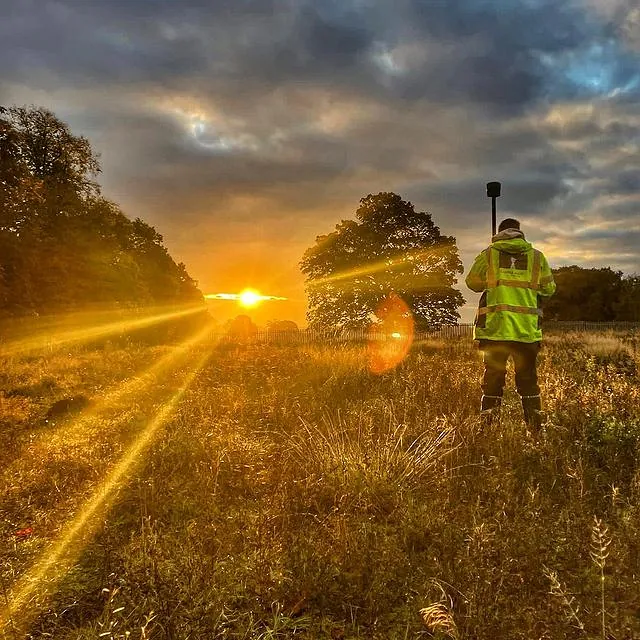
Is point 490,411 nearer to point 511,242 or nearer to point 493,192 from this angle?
point 511,242

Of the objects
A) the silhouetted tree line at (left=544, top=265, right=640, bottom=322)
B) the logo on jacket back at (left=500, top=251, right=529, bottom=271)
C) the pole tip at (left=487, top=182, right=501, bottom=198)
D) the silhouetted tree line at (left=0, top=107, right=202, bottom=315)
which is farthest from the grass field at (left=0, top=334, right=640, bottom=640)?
the silhouetted tree line at (left=544, top=265, right=640, bottom=322)

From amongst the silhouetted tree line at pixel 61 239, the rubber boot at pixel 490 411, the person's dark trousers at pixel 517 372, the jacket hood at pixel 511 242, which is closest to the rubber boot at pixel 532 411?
the person's dark trousers at pixel 517 372

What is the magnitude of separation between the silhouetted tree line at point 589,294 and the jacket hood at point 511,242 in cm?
5248

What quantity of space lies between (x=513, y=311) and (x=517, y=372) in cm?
79

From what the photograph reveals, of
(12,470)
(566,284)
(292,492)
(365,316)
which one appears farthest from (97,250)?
(566,284)

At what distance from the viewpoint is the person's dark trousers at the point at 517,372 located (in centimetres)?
617

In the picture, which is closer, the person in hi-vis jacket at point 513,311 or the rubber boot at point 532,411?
the rubber boot at point 532,411

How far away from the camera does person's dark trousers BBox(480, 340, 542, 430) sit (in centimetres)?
617

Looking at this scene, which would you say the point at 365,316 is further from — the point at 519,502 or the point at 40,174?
the point at 519,502

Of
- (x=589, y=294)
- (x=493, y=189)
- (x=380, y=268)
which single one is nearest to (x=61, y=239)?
(x=380, y=268)

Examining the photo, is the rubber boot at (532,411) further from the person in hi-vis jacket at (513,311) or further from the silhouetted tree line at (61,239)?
the silhouetted tree line at (61,239)

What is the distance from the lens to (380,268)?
118 ft

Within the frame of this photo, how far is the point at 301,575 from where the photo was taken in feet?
9.61

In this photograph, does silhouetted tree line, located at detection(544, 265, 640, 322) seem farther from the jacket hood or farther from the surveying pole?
the jacket hood
